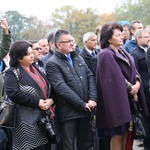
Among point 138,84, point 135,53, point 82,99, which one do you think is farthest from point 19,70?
point 135,53

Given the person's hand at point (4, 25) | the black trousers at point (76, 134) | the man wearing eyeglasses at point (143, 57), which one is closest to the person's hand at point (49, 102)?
the black trousers at point (76, 134)

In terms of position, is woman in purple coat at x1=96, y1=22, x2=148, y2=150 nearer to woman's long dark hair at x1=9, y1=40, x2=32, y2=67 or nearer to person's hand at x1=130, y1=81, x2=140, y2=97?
person's hand at x1=130, y1=81, x2=140, y2=97

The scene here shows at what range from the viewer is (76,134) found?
4203mm

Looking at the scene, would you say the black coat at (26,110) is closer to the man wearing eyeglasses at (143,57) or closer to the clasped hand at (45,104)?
the clasped hand at (45,104)

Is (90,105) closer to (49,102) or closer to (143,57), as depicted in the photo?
(49,102)

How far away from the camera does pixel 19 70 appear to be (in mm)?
3816

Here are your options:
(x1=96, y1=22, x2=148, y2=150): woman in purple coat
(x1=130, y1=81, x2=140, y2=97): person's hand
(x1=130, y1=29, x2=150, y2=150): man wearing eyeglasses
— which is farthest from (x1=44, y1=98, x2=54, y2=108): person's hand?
(x1=130, y1=29, x2=150, y2=150): man wearing eyeglasses

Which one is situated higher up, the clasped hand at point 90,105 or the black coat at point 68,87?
the black coat at point 68,87

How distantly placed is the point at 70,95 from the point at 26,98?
550 millimetres

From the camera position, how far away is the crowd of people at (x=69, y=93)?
373cm

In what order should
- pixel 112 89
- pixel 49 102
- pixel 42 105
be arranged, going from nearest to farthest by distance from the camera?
pixel 42 105
pixel 49 102
pixel 112 89

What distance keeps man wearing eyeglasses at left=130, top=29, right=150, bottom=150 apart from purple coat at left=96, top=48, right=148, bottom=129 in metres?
0.79

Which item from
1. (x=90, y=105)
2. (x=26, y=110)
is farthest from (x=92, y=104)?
(x=26, y=110)

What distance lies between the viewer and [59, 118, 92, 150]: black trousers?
4039mm
